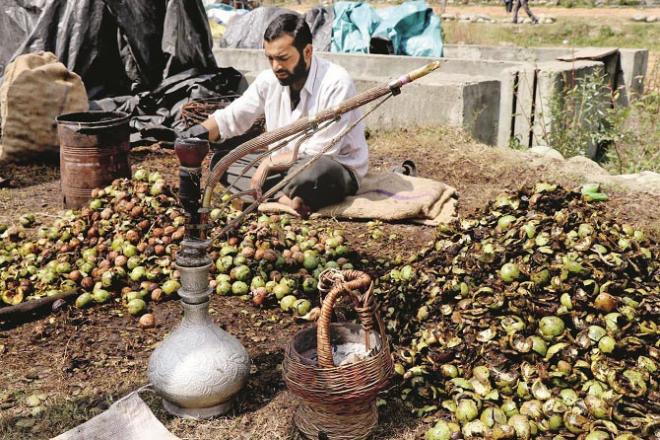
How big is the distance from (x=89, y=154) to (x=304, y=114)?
163 cm

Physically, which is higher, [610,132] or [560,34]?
[560,34]

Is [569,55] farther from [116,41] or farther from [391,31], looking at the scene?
[116,41]

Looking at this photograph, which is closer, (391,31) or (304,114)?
(304,114)

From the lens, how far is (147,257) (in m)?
4.08

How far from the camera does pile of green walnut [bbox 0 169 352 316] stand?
12.8ft

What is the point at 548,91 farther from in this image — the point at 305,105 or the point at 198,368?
the point at 198,368

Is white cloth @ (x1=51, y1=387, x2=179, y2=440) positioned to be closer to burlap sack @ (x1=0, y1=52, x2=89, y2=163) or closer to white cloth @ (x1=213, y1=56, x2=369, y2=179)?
white cloth @ (x1=213, y1=56, x2=369, y2=179)

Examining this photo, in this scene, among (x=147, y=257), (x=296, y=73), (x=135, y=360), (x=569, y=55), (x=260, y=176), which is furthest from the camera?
(x=569, y=55)

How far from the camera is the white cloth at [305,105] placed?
5.04m

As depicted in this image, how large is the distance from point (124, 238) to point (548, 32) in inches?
724

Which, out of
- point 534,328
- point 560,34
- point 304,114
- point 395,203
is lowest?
point 395,203

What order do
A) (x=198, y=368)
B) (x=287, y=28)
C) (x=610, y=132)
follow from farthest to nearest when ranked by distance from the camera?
(x=610, y=132), (x=287, y=28), (x=198, y=368)

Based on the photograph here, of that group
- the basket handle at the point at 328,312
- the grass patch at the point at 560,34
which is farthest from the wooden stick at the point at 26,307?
the grass patch at the point at 560,34

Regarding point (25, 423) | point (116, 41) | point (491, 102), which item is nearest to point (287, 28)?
point (25, 423)
